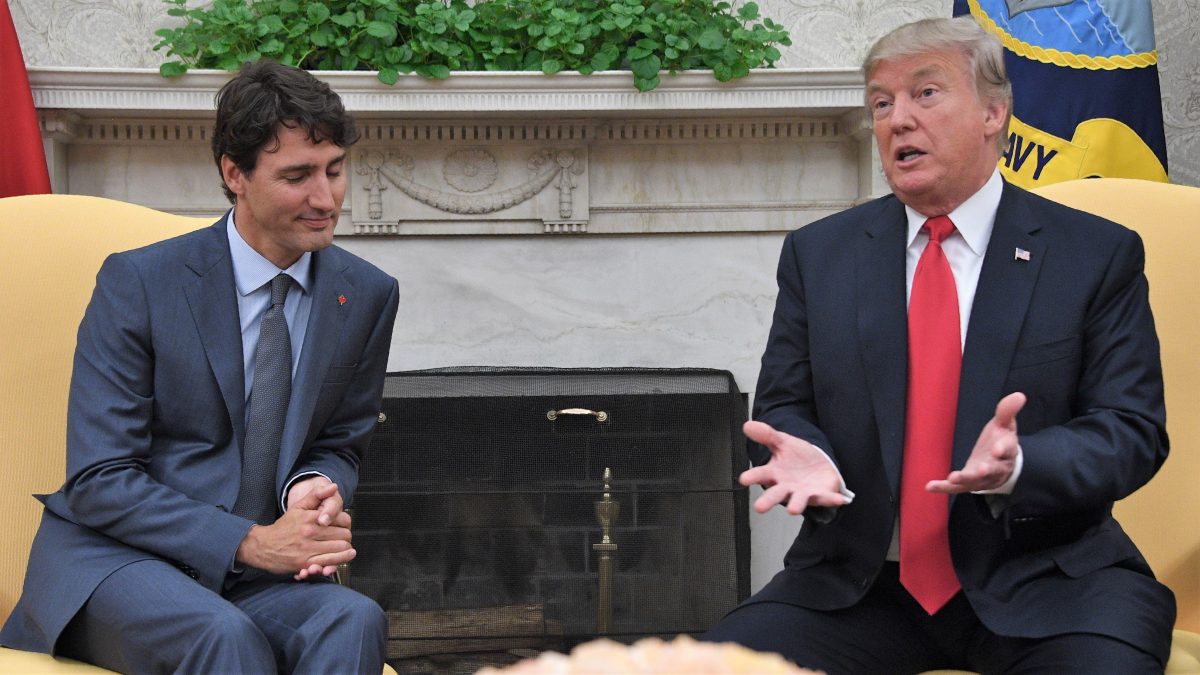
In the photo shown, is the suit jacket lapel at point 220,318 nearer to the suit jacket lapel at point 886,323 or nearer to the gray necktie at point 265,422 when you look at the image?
the gray necktie at point 265,422

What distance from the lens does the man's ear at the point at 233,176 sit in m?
1.87

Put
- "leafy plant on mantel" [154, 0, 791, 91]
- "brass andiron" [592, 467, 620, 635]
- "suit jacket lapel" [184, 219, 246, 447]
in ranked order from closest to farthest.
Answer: "suit jacket lapel" [184, 219, 246, 447] < "brass andiron" [592, 467, 620, 635] < "leafy plant on mantel" [154, 0, 791, 91]

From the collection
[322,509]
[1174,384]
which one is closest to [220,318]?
[322,509]

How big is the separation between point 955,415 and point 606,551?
5.25 ft

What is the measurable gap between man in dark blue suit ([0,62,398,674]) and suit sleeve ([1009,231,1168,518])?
2.77 feet

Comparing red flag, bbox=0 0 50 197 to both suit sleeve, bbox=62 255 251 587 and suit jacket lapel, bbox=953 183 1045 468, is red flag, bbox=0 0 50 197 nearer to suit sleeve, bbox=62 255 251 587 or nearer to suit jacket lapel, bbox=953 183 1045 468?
suit sleeve, bbox=62 255 251 587

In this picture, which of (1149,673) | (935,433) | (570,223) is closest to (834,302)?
(935,433)

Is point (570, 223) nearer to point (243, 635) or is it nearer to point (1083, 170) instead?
point (1083, 170)

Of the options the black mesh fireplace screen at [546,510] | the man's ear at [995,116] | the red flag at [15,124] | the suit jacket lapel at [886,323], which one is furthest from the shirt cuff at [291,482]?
the red flag at [15,124]

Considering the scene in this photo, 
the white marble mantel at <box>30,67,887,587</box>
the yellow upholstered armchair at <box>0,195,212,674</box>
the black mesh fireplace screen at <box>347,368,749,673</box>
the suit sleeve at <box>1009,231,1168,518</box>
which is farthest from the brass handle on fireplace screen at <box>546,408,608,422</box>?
the suit sleeve at <box>1009,231,1168,518</box>

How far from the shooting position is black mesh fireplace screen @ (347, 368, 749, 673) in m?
3.17

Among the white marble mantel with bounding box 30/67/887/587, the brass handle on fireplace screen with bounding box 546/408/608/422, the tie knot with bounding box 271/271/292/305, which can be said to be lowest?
the brass handle on fireplace screen with bounding box 546/408/608/422

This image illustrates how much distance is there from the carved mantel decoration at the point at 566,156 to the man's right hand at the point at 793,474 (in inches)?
77.4

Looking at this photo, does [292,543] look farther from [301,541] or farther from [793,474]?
[793,474]
